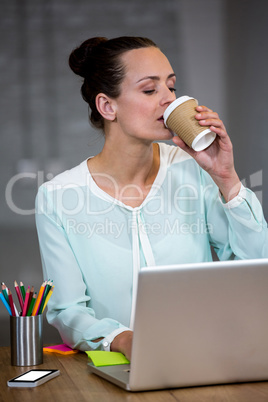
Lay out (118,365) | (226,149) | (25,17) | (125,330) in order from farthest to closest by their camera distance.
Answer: (25,17) → (226,149) → (125,330) → (118,365)

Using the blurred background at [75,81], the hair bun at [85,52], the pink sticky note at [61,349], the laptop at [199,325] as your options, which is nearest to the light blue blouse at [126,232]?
the pink sticky note at [61,349]

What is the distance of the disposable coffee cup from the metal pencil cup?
61 cm

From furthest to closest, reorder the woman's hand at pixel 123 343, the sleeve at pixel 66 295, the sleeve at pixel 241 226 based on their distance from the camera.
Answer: the sleeve at pixel 241 226 < the sleeve at pixel 66 295 < the woman's hand at pixel 123 343

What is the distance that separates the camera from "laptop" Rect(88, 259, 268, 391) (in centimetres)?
97

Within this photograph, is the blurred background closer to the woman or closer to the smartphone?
the woman

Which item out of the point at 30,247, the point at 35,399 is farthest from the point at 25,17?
the point at 35,399

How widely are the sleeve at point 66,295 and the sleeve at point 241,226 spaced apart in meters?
0.46

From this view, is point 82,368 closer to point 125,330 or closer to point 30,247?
point 125,330

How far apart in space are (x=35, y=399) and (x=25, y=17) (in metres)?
2.36

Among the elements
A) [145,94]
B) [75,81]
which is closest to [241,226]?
[145,94]

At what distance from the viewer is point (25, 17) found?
294 centimetres

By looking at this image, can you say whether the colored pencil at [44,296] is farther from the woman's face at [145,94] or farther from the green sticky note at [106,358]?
the woman's face at [145,94]

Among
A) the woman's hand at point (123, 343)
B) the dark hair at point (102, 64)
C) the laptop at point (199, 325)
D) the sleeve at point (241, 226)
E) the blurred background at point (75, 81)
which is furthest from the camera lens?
the blurred background at point (75, 81)

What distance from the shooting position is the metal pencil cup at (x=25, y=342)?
1.24 meters
